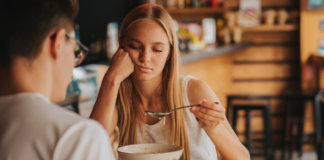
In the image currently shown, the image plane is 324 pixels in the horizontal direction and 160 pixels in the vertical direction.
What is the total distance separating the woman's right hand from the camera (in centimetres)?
174

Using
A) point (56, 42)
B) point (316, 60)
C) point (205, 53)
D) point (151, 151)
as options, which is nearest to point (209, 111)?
point (151, 151)

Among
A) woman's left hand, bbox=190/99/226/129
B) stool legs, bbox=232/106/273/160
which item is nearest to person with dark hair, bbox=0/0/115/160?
woman's left hand, bbox=190/99/226/129

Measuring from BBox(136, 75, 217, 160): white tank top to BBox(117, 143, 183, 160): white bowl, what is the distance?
0.30m

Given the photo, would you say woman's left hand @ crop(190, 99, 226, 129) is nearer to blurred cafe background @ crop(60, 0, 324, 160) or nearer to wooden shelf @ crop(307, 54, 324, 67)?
blurred cafe background @ crop(60, 0, 324, 160)

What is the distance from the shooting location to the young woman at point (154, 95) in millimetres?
1727

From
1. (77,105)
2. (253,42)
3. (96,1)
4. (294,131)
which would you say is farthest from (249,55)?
(77,105)

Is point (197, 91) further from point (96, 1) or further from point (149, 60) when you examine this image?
point (96, 1)

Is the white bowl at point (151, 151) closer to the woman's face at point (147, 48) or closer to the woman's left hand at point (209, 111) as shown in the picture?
the woman's left hand at point (209, 111)

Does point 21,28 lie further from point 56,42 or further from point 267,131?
point 267,131

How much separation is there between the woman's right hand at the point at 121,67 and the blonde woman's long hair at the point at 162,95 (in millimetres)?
118

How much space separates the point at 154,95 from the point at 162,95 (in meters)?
0.04

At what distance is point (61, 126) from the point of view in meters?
0.84

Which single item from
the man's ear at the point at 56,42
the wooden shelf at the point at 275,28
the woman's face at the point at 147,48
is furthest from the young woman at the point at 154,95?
the wooden shelf at the point at 275,28

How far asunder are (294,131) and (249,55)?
1391 millimetres
